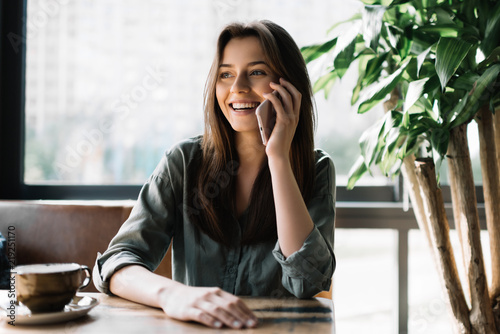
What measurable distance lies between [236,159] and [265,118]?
0.74ft

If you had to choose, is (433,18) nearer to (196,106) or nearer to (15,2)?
(196,106)

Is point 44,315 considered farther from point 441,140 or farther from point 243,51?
point 441,140

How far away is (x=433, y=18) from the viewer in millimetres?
1562

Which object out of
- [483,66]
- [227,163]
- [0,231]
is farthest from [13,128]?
[483,66]

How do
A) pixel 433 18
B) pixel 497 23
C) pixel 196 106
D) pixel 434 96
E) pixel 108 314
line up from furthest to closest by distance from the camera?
pixel 196 106
pixel 433 18
pixel 434 96
pixel 497 23
pixel 108 314

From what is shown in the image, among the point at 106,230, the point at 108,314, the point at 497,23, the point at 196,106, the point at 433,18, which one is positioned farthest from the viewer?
the point at 196,106

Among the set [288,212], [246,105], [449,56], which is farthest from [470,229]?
[246,105]

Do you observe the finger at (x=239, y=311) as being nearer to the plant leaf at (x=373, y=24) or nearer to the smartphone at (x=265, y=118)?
the smartphone at (x=265, y=118)

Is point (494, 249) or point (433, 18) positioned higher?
point (433, 18)

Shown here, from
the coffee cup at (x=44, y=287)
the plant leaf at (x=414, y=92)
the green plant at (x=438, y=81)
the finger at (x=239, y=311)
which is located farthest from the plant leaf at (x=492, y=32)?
the coffee cup at (x=44, y=287)

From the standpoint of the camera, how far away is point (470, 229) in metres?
1.41

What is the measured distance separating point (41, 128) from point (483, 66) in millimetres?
1974

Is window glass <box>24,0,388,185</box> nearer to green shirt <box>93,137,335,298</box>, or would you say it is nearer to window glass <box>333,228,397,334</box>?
window glass <box>333,228,397,334</box>

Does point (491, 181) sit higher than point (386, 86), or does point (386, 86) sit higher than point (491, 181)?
point (386, 86)
